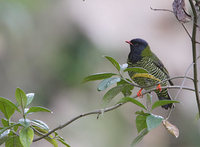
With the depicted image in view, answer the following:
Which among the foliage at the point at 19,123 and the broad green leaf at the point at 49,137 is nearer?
the foliage at the point at 19,123

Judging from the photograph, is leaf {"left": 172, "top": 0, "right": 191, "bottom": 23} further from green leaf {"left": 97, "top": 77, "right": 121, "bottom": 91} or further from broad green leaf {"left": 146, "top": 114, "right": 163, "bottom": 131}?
broad green leaf {"left": 146, "top": 114, "right": 163, "bottom": 131}

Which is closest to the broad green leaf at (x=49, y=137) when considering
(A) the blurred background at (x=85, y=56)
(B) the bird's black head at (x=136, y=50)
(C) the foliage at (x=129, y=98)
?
(C) the foliage at (x=129, y=98)

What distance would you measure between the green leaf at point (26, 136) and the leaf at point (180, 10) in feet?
2.64

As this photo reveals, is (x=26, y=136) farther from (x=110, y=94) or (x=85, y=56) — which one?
(x=85, y=56)

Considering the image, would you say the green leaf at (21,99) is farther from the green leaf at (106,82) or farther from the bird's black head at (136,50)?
the bird's black head at (136,50)

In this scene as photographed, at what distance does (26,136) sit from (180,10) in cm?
85

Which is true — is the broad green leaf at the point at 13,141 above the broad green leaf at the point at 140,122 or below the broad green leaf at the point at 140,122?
above

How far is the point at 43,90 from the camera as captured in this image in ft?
29.5

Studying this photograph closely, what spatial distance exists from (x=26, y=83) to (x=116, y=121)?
2226mm

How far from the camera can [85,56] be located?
825cm

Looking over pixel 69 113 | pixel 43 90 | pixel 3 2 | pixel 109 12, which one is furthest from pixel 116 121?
pixel 3 2

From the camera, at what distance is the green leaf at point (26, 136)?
1.46m

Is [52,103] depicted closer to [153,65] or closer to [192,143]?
[192,143]

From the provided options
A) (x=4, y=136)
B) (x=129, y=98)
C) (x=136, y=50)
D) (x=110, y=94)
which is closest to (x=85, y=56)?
(x=136, y=50)
